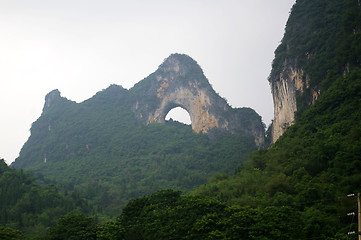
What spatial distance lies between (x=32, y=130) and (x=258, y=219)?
192ft

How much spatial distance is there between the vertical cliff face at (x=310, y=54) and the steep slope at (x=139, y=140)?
1084cm

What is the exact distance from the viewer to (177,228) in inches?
651

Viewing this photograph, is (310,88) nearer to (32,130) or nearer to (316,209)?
(316,209)

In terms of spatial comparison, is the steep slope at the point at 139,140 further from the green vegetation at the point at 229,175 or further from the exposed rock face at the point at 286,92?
the exposed rock face at the point at 286,92

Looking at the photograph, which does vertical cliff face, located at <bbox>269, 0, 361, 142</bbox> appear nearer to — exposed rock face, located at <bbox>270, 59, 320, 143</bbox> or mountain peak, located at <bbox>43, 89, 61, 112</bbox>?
exposed rock face, located at <bbox>270, 59, 320, 143</bbox>

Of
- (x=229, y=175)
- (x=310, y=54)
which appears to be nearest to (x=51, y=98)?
(x=229, y=175)

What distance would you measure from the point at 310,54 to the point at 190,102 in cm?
2549

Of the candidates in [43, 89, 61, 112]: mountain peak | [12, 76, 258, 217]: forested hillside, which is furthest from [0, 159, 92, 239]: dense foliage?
[43, 89, 61, 112]: mountain peak

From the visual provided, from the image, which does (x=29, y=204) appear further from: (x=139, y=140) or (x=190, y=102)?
(x=190, y=102)

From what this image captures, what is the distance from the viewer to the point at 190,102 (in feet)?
181

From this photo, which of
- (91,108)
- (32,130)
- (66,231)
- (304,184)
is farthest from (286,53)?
(32,130)

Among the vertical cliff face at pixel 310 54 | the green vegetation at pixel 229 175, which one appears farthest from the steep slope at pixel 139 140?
the vertical cliff face at pixel 310 54

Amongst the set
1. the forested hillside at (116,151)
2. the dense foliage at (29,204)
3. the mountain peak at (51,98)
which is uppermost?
the mountain peak at (51,98)

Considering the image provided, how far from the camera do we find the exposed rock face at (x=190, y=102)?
53.2 metres
